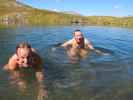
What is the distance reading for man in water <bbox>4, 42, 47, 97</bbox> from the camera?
1130cm

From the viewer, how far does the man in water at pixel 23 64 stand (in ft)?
37.1

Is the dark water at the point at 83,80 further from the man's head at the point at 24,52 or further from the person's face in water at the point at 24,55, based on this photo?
the man's head at the point at 24,52

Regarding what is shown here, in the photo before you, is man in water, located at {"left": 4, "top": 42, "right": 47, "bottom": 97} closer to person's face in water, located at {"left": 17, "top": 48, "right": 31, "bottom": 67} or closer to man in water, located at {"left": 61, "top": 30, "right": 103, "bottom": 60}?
person's face in water, located at {"left": 17, "top": 48, "right": 31, "bottom": 67}

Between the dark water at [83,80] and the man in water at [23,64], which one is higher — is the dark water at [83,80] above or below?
below

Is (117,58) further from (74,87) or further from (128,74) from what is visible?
(74,87)

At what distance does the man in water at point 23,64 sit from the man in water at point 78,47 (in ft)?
14.9

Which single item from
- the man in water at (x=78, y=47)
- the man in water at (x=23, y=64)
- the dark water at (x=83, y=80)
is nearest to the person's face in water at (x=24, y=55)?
A: the man in water at (x=23, y=64)

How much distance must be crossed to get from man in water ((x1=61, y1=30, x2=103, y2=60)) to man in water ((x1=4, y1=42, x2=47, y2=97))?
4.53 m

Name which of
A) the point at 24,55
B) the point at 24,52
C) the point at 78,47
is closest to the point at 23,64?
the point at 24,55

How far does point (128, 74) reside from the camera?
1316 centimetres

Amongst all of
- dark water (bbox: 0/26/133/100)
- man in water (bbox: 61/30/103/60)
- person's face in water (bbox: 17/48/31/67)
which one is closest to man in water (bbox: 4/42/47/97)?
person's face in water (bbox: 17/48/31/67)

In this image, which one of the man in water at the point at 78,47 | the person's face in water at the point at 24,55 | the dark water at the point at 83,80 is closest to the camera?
the dark water at the point at 83,80

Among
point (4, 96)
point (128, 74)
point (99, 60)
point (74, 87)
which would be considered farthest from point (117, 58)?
point (4, 96)

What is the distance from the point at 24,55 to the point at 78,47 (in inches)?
318
